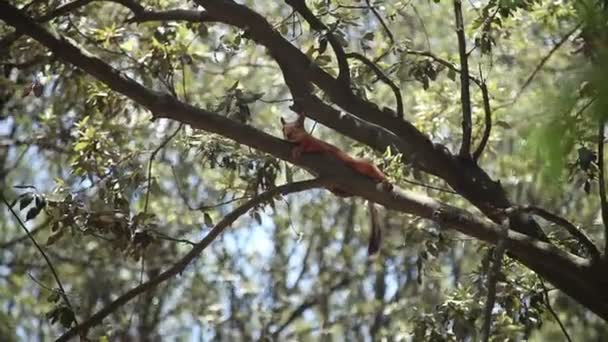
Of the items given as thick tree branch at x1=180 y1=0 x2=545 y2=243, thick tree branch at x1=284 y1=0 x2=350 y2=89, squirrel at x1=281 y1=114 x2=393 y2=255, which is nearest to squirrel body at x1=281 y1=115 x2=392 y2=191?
squirrel at x1=281 y1=114 x2=393 y2=255

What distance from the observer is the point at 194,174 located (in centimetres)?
893

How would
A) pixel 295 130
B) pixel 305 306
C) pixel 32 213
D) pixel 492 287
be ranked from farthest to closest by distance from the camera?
pixel 305 306 < pixel 295 130 < pixel 32 213 < pixel 492 287

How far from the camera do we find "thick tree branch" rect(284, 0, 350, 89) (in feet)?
14.8

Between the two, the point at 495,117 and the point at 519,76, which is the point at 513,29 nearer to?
the point at 495,117

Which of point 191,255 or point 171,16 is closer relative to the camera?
point 191,255

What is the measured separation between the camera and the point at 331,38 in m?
4.50

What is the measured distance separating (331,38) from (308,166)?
2.17ft

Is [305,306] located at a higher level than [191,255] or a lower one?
higher

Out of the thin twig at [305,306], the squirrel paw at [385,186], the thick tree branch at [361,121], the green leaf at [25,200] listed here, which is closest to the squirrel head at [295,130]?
the thick tree branch at [361,121]

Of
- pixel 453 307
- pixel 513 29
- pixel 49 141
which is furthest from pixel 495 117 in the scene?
pixel 49 141

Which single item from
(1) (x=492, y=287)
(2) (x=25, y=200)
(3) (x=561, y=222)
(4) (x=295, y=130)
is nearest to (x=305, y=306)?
(4) (x=295, y=130)

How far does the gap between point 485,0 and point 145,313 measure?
4704 millimetres

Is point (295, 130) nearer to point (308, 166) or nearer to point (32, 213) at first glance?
point (308, 166)

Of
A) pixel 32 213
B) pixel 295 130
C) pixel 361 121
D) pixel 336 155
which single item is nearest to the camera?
pixel 32 213
